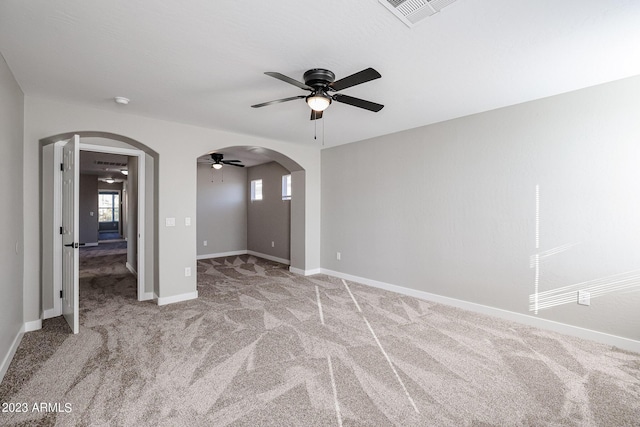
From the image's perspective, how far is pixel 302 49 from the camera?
228 cm

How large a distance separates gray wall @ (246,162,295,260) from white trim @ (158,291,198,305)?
9.55ft

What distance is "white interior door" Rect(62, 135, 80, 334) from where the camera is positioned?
312 centimetres

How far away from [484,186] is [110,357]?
442cm

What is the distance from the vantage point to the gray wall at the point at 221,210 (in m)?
7.74

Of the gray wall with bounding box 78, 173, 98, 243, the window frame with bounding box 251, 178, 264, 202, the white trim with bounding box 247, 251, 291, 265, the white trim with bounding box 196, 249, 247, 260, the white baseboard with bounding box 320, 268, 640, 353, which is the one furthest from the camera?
the gray wall with bounding box 78, 173, 98, 243

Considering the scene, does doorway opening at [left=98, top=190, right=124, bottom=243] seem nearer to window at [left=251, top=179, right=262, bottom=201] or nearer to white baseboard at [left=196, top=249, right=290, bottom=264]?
white baseboard at [left=196, top=249, right=290, bottom=264]

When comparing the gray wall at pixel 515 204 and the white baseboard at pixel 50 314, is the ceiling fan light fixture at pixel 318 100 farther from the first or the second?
the white baseboard at pixel 50 314

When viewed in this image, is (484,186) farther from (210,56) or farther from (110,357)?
(110,357)

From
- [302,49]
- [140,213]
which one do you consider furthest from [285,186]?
[302,49]

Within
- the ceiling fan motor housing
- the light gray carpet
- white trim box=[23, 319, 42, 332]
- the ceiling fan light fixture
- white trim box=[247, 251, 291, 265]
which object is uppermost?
the ceiling fan motor housing

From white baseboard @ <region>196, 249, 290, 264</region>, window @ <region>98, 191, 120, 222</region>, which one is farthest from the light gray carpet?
window @ <region>98, 191, 120, 222</region>

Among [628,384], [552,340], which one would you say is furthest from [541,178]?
[628,384]

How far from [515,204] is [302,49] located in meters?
2.97

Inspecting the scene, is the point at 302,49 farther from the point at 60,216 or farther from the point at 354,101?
the point at 60,216
